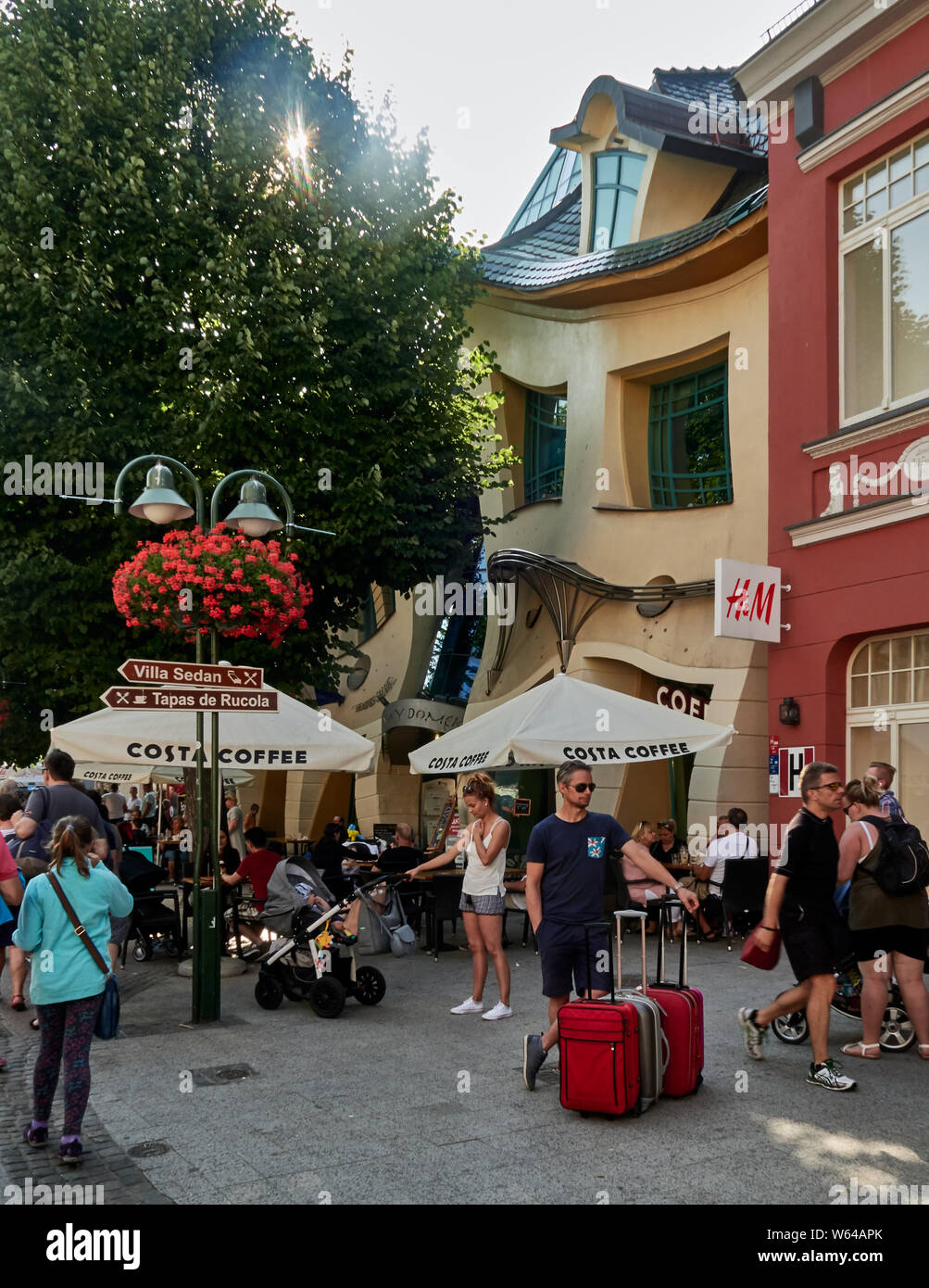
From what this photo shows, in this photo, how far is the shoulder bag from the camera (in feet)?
19.5

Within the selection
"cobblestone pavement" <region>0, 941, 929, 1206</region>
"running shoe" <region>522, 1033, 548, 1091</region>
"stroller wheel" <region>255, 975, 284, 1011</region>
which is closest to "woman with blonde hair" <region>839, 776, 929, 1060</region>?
"cobblestone pavement" <region>0, 941, 929, 1206</region>

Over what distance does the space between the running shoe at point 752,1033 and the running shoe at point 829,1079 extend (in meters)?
0.53

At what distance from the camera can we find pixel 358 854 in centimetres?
1670

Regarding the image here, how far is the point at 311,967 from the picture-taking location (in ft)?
32.6

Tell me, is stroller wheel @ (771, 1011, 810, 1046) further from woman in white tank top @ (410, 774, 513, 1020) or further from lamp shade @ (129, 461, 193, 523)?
lamp shade @ (129, 461, 193, 523)

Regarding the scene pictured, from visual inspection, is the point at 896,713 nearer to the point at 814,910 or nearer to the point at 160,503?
the point at 814,910

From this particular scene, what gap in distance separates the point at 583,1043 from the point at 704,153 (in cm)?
1598

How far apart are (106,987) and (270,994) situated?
13.3 feet

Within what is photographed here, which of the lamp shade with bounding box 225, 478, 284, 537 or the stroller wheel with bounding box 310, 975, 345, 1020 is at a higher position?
the lamp shade with bounding box 225, 478, 284, 537

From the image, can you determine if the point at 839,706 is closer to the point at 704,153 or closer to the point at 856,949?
the point at 856,949

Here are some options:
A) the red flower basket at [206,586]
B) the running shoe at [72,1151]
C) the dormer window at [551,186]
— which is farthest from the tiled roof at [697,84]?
the running shoe at [72,1151]

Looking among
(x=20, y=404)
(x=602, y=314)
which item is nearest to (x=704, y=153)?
(x=602, y=314)

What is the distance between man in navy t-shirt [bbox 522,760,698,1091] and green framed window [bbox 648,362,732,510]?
11665 millimetres
